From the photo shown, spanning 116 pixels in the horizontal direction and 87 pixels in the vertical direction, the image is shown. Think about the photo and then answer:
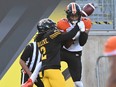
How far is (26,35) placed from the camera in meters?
10.1

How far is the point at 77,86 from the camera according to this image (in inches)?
310

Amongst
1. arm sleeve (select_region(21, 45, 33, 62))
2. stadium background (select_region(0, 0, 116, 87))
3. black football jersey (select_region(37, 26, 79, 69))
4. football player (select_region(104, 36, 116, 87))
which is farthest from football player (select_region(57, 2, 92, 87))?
football player (select_region(104, 36, 116, 87))

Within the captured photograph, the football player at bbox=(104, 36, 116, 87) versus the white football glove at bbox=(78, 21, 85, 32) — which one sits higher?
the football player at bbox=(104, 36, 116, 87)

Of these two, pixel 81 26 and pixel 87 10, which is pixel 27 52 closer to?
pixel 81 26

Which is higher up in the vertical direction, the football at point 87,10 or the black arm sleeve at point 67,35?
the football at point 87,10

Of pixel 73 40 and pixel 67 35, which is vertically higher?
pixel 67 35

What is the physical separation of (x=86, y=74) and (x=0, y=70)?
1.90 meters

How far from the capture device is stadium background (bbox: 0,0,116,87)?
974 cm

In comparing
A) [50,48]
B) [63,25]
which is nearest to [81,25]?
[63,25]

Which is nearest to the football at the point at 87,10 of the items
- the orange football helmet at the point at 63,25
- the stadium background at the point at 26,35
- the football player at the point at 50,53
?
the orange football helmet at the point at 63,25

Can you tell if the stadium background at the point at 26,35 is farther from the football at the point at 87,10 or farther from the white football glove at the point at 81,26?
the white football glove at the point at 81,26

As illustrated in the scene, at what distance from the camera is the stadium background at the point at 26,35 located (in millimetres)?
9742

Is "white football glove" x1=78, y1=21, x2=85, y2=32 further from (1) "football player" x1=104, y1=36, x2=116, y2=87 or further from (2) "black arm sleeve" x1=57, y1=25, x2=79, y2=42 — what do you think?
(1) "football player" x1=104, y1=36, x2=116, y2=87

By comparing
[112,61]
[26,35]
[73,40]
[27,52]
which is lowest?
[26,35]
